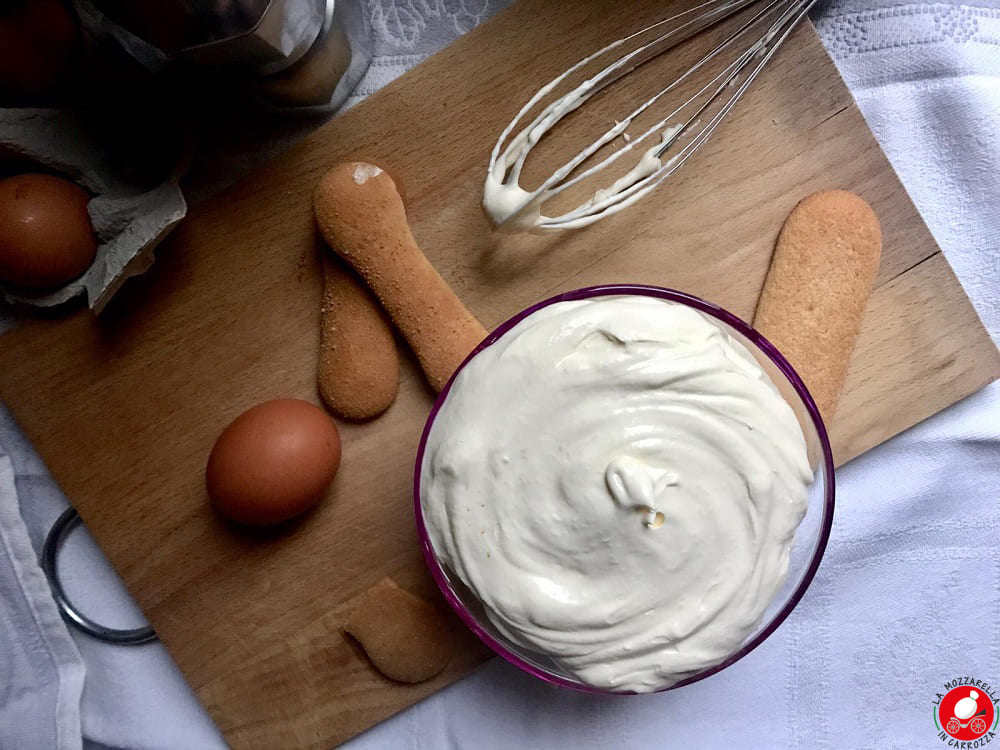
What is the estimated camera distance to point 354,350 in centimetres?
78

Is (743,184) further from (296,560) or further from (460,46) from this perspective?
(296,560)

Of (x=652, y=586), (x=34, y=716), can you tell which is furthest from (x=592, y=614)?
(x=34, y=716)

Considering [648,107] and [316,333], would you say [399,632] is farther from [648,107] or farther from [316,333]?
[648,107]

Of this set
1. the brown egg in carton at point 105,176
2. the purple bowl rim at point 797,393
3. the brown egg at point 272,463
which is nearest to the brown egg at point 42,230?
the brown egg in carton at point 105,176

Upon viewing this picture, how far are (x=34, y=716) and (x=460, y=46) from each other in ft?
2.72

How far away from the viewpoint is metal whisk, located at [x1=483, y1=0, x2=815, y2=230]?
766 millimetres

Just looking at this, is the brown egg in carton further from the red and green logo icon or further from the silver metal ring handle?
the red and green logo icon

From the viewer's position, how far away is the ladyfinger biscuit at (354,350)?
776 mm

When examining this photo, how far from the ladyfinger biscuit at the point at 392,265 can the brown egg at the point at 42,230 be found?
225 millimetres

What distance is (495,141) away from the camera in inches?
30.9

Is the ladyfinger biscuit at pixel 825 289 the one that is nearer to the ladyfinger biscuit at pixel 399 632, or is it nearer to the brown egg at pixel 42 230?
the ladyfinger biscuit at pixel 399 632

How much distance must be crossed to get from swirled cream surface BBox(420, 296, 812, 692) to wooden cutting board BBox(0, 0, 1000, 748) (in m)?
0.19

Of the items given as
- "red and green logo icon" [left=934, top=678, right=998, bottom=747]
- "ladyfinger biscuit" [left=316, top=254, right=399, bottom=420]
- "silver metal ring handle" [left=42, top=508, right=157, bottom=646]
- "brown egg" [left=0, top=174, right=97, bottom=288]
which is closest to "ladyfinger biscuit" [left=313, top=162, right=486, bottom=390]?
"ladyfinger biscuit" [left=316, top=254, right=399, bottom=420]

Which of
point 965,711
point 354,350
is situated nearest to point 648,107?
point 354,350
